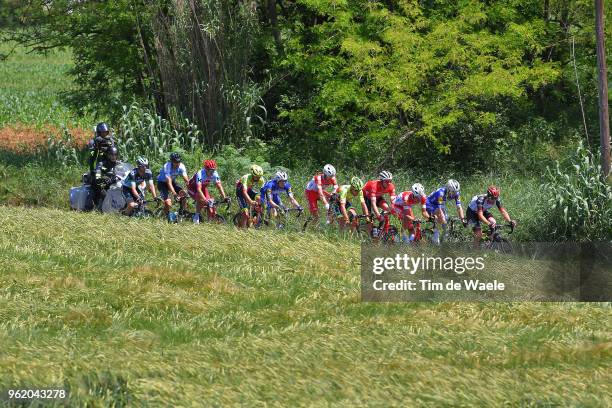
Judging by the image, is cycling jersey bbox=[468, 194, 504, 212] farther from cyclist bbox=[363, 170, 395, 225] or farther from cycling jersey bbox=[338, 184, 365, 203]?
cycling jersey bbox=[338, 184, 365, 203]

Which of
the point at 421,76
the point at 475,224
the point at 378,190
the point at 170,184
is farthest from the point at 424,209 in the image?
the point at 421,76

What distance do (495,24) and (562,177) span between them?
26.6 ft

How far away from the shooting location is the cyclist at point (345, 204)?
17875mm

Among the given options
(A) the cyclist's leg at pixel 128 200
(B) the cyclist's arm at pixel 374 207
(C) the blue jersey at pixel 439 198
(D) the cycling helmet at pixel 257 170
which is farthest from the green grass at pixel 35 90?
(C) the blue jersey at pixel 439 198

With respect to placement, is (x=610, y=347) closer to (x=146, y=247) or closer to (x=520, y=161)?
(x=146, y=247)

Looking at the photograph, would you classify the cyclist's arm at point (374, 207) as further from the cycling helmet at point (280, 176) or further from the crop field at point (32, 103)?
the crop field at point (32, 103)

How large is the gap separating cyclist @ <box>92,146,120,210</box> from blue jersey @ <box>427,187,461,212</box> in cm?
636

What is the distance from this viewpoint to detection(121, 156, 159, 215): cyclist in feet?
63.0

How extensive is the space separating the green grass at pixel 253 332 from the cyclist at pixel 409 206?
1.47 meters

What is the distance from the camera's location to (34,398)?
23.7 ft

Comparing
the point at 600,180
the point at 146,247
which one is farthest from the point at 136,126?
the point at 600,180

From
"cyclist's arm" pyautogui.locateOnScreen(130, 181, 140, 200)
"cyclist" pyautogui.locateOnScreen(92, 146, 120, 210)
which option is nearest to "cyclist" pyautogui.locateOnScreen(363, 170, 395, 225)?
"cyclist's arm" pyautogui.locateOnScreen(130, 181, 140, 200)

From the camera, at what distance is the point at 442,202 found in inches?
697

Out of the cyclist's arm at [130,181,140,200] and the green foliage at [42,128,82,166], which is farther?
the green foliage at [42,128,82,166]
